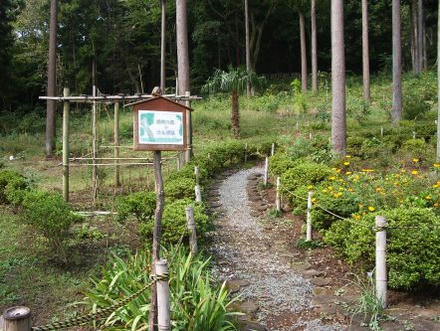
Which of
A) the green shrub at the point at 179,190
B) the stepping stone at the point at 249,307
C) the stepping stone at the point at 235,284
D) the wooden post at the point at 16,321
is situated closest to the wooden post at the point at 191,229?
the stepping stone at the point at 235,284

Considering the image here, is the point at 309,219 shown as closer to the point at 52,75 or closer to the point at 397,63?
the point at 397,63

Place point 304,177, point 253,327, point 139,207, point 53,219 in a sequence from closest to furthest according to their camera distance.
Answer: point 253,327
point 53,219
point 139,207
point 304,177

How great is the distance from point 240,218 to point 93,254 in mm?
3082

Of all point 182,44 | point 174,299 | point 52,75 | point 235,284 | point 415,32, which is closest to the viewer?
point 174,299

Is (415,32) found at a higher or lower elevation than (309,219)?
higher

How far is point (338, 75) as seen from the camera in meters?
11.2

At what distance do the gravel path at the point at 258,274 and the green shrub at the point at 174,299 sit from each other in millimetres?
571

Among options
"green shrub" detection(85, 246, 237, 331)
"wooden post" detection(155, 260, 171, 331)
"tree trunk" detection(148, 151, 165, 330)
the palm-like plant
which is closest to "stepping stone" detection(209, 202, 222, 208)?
"green shrub" detection(85, 246, 237, 331)

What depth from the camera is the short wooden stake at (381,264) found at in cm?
474

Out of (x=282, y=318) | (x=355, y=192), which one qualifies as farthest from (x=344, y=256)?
(x=282, y=318)

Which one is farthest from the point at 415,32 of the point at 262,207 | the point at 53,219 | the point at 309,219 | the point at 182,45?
the point at 53,219

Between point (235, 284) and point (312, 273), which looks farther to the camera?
point (312, 273)

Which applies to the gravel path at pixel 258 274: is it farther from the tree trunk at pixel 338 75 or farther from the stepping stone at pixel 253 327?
the tree trunk at pixel 338 75

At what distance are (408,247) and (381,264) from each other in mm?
390
